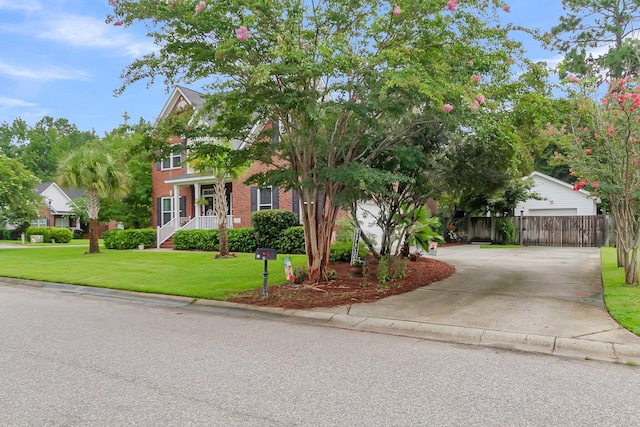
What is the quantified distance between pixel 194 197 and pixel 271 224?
8.44 m

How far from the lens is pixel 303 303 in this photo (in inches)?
322

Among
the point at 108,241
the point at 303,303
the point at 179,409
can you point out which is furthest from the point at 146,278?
the point at 108,241

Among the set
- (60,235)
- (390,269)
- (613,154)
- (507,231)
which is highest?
(613,154)

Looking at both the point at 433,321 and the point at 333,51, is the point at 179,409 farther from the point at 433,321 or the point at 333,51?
the point at 333,51

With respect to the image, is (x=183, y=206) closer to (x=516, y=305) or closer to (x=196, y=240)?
(x=196, y=240)

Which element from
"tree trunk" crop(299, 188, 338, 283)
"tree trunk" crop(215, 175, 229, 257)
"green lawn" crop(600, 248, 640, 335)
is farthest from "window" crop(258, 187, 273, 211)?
"green lawn" crop(600, 248, 640, 335)

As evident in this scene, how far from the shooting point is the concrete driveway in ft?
20.3

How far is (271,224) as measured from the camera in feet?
62.1

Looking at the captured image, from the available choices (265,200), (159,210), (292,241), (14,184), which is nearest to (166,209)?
(159,210)

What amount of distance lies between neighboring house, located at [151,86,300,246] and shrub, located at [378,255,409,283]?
9.97 m

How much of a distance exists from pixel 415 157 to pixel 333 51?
9.39 feet

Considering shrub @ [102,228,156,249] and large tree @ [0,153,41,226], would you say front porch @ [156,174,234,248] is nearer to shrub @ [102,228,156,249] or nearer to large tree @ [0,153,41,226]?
shrub @ [102,228,156,249]

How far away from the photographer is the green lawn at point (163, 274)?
1011cm

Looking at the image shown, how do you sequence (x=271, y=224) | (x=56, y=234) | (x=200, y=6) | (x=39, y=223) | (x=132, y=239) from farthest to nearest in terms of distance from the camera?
(x=39, y=223), (x=56, y=234), (x=132, y=239), (x=271, y=224), (x=200, y=6)
